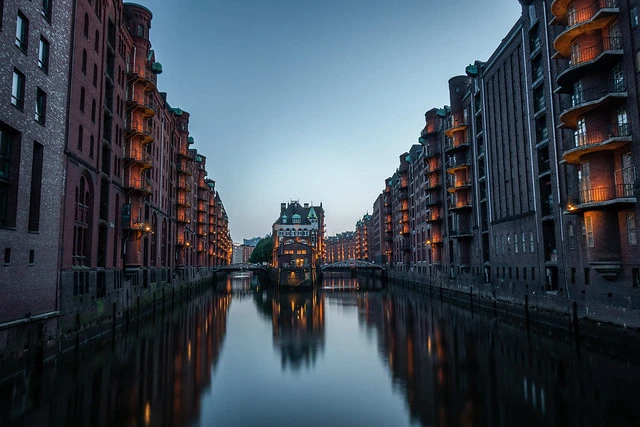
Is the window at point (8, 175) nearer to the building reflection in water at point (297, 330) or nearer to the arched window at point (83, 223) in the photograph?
the arched window at point (83, 223)

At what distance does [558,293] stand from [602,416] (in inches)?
711

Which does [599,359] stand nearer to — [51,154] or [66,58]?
[51,154]

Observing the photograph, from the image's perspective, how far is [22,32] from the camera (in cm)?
2023

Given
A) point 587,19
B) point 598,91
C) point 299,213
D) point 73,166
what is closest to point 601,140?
point 598,91

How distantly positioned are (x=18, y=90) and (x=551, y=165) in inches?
1304

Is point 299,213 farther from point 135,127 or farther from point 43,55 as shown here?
point 43,55

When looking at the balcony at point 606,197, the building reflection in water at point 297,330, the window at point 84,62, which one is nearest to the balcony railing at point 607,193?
the balcony at point 606,197

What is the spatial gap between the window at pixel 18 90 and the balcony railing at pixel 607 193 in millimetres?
28992

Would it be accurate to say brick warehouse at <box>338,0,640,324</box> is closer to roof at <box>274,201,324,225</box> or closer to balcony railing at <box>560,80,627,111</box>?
balcony railing at <box>560,80,627,111</box>

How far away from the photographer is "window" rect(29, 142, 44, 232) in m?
21.3

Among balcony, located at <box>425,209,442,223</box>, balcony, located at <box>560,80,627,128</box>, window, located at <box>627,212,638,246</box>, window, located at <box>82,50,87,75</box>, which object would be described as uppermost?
window, located at <box>82,50,87,75</box>

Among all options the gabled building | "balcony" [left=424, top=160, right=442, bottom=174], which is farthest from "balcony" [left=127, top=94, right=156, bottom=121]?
the gabled building

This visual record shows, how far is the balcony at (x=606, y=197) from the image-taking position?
23.3 m

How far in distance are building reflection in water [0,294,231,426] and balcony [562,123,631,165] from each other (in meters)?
23.2
